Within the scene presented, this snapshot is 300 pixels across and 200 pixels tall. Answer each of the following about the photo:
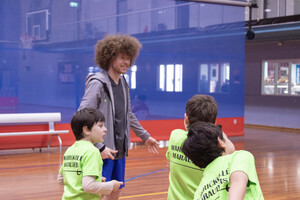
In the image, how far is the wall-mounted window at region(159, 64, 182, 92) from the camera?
10234 mm

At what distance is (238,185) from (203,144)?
0.18 m

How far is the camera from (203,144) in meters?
1.56

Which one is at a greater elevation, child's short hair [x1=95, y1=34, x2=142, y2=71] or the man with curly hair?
child's short hair [x1=95, y1=34, x2=142, y2=71]

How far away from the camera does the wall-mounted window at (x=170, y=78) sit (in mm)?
10234

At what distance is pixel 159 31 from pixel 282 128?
506 centimetres

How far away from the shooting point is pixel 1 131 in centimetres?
827

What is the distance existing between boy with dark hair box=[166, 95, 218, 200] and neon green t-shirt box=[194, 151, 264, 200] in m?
0.59

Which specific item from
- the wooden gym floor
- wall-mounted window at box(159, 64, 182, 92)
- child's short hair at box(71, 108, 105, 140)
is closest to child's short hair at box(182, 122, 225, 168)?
child's short hair at box(71, 108, 105, 140)

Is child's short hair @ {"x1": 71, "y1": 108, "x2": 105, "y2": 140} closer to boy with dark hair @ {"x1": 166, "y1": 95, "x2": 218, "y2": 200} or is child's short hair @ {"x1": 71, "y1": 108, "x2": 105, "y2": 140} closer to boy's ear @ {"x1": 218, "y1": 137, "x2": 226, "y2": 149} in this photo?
boy with dark hair @ {"x1": 166, "y1": 95, "x2": 218, "y2": 200}

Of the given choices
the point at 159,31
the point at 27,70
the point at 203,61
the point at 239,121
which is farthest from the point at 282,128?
the point at 27,70

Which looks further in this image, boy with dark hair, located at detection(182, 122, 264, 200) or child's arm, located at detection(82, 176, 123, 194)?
child's arm, located at detection(82, 176, 123, 194)

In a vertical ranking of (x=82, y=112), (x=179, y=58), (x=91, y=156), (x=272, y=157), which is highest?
(x=179, y=58)

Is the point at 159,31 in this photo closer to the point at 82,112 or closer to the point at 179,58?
the point at 179,58

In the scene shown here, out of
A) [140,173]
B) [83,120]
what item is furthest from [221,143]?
[140,173]
